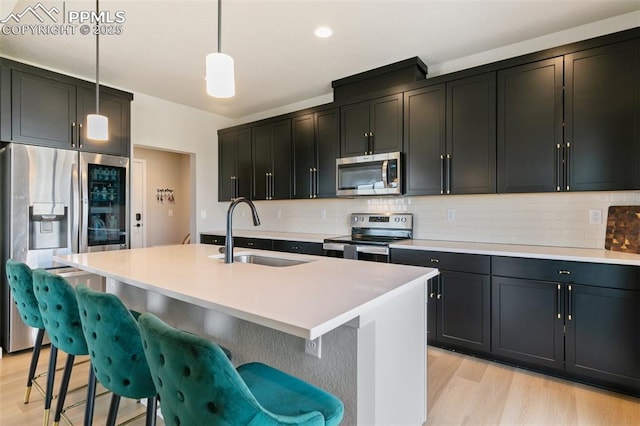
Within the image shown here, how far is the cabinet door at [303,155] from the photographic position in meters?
4.00

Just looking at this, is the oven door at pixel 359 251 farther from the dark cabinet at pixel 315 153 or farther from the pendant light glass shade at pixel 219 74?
the pendant light glass shade at pixel 219 74

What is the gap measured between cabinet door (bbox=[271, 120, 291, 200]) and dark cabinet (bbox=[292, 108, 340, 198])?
0.32 ft

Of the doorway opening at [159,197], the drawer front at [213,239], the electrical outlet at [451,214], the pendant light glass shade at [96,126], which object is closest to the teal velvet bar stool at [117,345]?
the pendant light glass shade at [96,126]

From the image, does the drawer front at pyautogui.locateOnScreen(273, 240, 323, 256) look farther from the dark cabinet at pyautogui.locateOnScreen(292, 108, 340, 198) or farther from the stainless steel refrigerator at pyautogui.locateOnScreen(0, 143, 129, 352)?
the stainless steel refrigerator at pyautogui.locateOnScreen(0, 143, 129, 352)

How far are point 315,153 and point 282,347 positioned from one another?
9.31ft

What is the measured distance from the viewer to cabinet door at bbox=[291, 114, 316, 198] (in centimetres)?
400

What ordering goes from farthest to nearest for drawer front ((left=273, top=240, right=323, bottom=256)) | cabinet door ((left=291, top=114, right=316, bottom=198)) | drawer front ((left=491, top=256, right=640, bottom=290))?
cabinet door ((left=291, top=114, right=316, bottom=198)), drawer front ((left=273, top=240, right=323, bottom=256)), drawer front ((left=491, top=256, right=640, bottom=290))

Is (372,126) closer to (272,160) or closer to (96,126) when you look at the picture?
(272,160)

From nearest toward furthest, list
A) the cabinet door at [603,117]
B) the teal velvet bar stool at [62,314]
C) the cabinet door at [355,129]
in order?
the teal velvet bar stool at [62,314] → the cabinet door at [603,117] → the cabinet door at [355,129]

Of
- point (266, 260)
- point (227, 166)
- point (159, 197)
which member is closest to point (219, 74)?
point (266, 260)

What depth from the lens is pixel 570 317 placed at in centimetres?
233

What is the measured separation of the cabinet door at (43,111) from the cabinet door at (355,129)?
2.63 m

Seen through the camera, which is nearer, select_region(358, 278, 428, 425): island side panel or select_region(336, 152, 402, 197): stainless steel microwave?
select_region(358, 278, 428, 425): island side panel

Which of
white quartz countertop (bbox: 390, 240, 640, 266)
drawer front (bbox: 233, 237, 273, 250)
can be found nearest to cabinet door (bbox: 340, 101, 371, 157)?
white quartz countertop (bbox: 390, 240, 640, 266)
